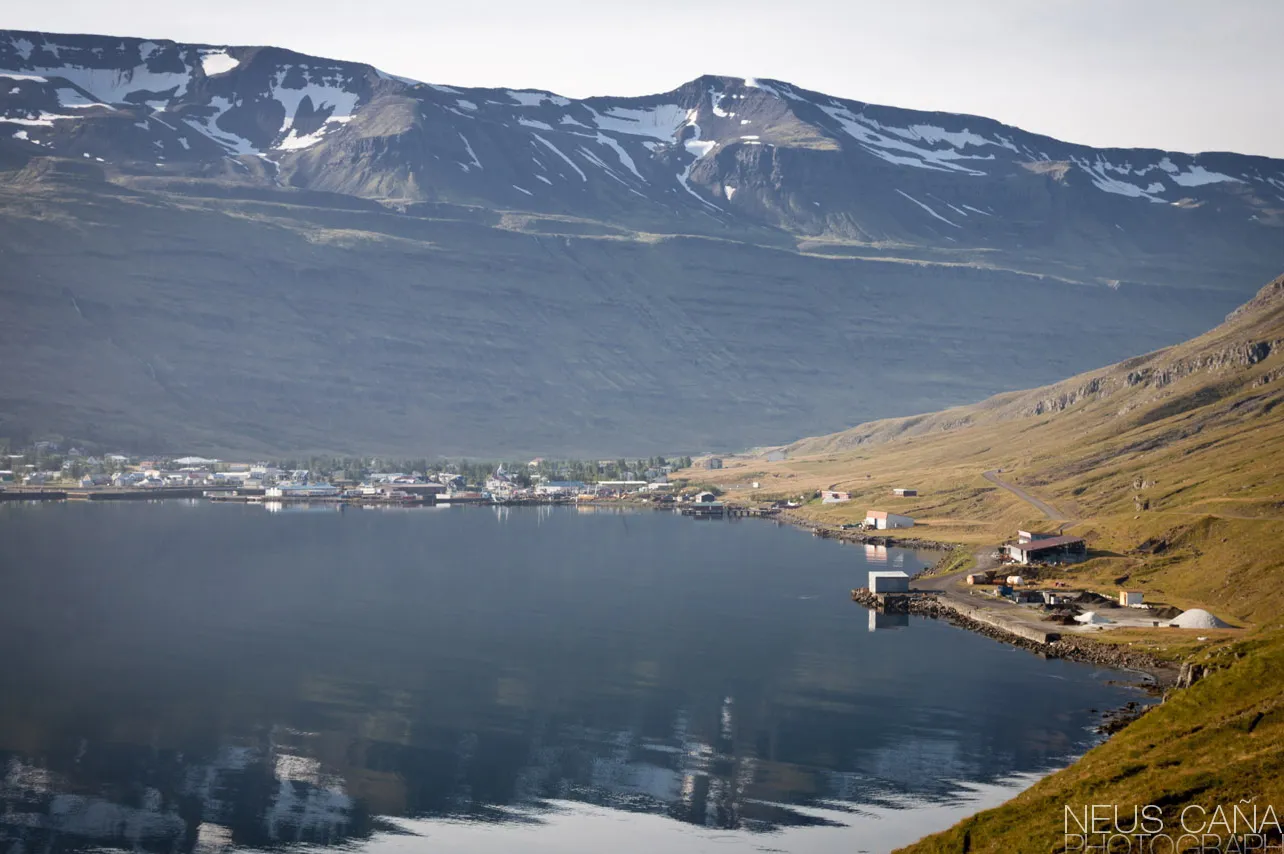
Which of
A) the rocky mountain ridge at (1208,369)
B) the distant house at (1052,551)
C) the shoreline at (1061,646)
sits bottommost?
the shoreline at (1061,646)

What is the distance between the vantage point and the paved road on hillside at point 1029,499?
132375mm

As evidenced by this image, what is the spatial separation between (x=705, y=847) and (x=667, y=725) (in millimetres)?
17410

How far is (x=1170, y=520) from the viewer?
354 ft

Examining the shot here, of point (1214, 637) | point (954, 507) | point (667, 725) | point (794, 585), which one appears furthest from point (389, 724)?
point (954, 507)

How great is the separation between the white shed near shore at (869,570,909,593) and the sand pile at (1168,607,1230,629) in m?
25.5

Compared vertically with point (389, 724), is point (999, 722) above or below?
above

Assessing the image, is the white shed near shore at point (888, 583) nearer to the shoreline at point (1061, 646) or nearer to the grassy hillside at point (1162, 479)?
the shoreline at point (1061, 646)

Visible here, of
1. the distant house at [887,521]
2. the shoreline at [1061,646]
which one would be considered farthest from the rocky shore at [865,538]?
the shoreline at [1061,646]

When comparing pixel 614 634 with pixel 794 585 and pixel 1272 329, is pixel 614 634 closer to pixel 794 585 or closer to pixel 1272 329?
pixel 794 585

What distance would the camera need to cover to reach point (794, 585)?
115 meters

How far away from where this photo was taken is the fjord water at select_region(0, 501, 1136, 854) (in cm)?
5156

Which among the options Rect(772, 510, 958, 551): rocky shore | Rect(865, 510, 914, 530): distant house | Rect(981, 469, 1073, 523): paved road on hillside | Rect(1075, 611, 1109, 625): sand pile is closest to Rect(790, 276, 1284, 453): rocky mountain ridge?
Rect(981, 469, 1073, 523): paved road on hillside

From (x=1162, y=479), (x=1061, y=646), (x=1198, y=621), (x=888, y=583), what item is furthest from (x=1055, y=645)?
(x=1162, y=479)

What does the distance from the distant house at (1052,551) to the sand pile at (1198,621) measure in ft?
87.4
